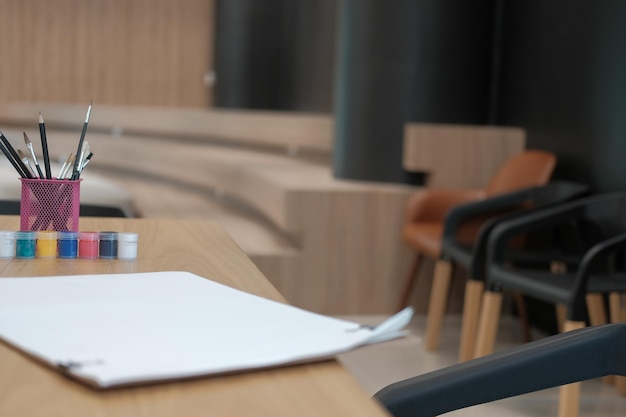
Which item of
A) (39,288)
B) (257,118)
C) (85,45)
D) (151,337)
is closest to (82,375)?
(151,337)

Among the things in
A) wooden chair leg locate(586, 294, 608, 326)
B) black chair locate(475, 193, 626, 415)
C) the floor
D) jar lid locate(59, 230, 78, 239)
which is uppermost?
jar lid locate(59, 230, 78, 239)

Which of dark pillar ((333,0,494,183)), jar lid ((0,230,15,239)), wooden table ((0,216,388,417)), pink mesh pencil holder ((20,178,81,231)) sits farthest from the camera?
dark pillar ((333,0,494,183))

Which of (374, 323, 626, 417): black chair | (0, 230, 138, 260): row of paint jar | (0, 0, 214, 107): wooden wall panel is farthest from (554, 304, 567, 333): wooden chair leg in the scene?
(0, 0, 214, 107): wooden wall panel

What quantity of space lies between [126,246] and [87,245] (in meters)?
0.05

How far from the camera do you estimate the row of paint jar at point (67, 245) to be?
1373mm

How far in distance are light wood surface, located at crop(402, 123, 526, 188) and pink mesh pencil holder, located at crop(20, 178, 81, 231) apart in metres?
3.25

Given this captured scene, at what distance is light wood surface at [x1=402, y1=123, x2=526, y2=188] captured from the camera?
15.4 ft

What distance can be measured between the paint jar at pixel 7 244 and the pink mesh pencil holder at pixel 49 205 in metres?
0.17

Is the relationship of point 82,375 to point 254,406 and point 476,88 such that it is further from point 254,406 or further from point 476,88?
point 476,88

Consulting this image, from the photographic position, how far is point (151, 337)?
0.92 m

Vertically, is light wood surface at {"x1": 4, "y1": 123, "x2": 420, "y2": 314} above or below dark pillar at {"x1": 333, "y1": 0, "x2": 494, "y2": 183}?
below

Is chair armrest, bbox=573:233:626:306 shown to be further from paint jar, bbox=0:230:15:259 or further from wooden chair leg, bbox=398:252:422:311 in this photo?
paint jar, bbox=0:230:15:259

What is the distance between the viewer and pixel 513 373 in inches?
47.0

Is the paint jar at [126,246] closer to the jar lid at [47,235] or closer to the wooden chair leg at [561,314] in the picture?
the jar lid at [47,235]
